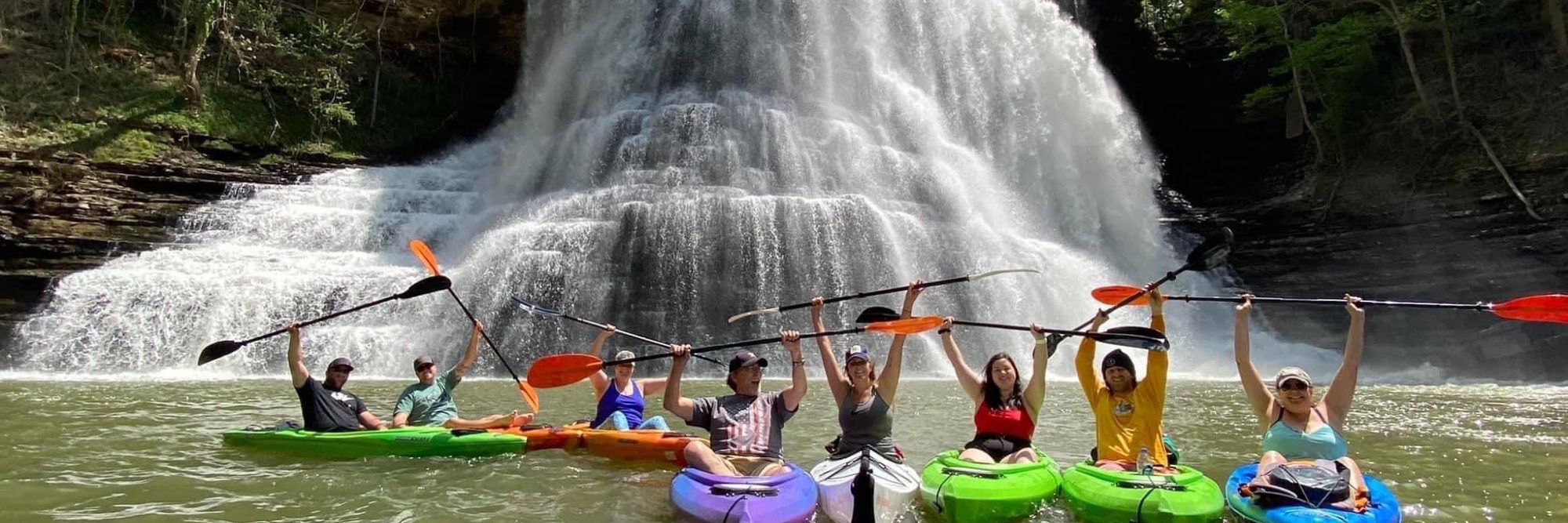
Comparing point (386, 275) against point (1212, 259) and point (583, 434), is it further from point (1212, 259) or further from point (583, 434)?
point (1212, 259)

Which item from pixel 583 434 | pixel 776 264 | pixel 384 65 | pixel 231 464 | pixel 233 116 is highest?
pixel 384 65

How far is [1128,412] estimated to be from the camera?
475 cm

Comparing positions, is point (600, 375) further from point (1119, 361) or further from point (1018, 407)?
point (1119, 361)

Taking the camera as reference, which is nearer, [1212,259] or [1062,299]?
[1212,259]

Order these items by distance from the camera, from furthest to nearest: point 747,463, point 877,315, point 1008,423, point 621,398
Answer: point 621,398 → point 877,315 → point 1008,423 → point 747,463

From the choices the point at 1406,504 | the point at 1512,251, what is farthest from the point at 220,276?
the point at 1512,251

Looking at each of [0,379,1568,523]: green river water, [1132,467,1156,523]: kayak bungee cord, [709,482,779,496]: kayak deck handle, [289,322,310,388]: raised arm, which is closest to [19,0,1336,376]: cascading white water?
[0,379,1568,523]: green river water

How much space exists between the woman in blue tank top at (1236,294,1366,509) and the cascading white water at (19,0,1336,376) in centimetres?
1013

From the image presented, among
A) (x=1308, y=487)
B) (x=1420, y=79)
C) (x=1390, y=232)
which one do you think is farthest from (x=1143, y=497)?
(x=1420, y=79)

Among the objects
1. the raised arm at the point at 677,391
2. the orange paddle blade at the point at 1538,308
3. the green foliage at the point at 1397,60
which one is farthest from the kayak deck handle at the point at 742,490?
the green foliage at the point at 1397,60

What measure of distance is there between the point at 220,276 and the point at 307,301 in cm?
188

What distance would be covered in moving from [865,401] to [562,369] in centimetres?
264

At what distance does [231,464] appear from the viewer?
5828 millimetres

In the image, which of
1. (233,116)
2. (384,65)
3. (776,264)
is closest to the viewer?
(776,264)
